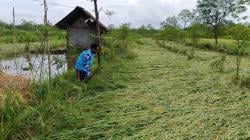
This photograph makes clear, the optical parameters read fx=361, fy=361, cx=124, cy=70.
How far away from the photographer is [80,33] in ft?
55.5

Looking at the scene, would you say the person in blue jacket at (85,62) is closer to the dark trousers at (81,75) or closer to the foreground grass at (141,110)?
the dark trousers at (81,75)

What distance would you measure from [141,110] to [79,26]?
12.7 m

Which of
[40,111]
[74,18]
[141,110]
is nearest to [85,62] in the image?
[141,110]

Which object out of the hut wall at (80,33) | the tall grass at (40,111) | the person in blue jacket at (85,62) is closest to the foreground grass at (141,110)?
the tall grass at (40,111)

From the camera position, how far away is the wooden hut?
54.4 ft

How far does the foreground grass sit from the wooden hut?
31.8 feet

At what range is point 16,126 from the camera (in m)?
3.85

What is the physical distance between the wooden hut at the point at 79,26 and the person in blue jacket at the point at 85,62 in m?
9.62

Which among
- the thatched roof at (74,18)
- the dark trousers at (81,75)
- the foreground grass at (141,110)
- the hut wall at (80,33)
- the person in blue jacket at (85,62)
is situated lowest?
the foreground grass at (141,110)

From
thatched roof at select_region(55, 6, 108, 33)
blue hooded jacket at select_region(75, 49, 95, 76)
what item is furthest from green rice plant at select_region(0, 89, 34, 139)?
thatched roof at select_region(55, 6, 108, 33)

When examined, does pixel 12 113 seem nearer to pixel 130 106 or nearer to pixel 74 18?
pixel 130 106

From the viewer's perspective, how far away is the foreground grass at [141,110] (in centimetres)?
387

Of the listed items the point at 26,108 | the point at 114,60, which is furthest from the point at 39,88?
the point at 114,60

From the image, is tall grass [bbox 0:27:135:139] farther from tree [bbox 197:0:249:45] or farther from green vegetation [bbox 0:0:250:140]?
tree [bbox 197:0:249:45]
